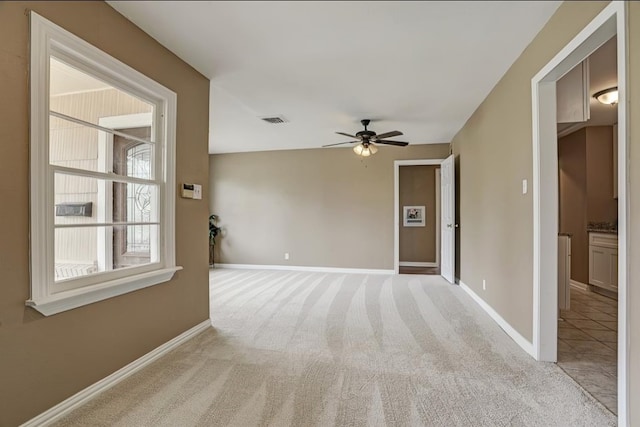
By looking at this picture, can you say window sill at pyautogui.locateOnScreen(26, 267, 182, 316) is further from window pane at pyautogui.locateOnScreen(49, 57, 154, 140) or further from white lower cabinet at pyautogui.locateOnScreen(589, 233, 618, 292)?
white lower cabinet at pyautogui.locateOnScreen(589, 233, 618, 292)

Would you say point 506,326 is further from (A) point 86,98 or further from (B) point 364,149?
(A) point 86,98

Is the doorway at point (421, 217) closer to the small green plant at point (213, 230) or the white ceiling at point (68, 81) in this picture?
the small green plant at point (213, 230)

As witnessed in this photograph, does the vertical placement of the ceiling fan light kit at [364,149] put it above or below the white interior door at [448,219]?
above

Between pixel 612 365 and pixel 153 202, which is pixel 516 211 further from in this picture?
pixel 153 202

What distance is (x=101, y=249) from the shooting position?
2107mm

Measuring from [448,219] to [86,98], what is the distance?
5.02 metres

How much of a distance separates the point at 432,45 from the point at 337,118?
6.77 feet

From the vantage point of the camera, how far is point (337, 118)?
175 inches

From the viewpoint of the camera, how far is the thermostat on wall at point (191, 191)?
2742 mm

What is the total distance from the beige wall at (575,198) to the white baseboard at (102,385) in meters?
5.70

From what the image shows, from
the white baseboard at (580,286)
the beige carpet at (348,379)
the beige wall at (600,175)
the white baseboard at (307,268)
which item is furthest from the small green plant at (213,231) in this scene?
the beige wall at (600,175)

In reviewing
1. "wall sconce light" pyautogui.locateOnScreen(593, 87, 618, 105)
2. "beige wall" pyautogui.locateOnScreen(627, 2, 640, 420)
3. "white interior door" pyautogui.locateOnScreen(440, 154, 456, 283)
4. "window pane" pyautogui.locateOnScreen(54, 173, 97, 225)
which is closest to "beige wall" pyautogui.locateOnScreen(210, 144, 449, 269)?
"white interior door" pyautogui.locateOnScreen(440, 154, 456, 283)

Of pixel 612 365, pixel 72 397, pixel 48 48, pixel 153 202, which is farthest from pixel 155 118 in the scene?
pixel 612 365

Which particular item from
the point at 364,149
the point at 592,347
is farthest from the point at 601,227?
the point at 364,149
